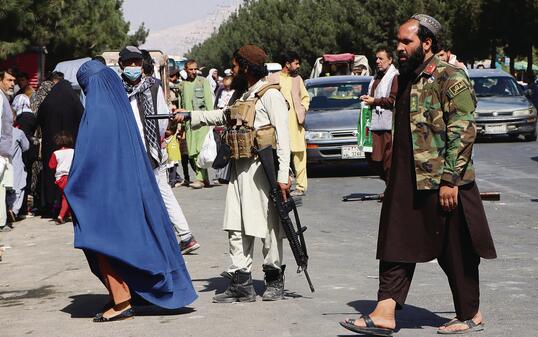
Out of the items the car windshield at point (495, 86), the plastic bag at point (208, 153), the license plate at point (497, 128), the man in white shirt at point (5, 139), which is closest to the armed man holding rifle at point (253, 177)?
the plastic bag at point (208, 153)

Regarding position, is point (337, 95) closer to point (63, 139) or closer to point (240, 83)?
point (63, 139)

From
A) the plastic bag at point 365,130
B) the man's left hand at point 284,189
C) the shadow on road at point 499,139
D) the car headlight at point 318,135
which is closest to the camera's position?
the man's left hand at point 284,189

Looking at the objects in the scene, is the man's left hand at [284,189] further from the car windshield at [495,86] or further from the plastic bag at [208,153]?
the car windshield at [495,86]

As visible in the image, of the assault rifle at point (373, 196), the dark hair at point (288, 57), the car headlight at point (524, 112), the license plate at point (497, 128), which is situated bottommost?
the license plate at point (497, 128)

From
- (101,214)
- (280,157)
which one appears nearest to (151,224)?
(101,214)

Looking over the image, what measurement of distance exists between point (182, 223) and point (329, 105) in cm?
1063

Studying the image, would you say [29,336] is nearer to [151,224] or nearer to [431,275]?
[151,224]

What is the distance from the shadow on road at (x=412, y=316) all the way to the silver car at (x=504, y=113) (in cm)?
1814

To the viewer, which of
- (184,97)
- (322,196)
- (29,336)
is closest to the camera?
(29,336)

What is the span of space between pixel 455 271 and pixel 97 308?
9.56 ft

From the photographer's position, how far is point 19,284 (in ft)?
33.5

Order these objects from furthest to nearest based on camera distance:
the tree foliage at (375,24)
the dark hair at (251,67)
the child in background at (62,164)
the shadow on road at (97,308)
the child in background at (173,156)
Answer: the tree foliage at (375,24)
the child in background at (173,156)
the child in background at (62,164)
the dark hair at (251,67)
the shadow on road at (97,308)

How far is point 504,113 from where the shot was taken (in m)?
26.1

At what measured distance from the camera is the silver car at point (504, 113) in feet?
85.8
